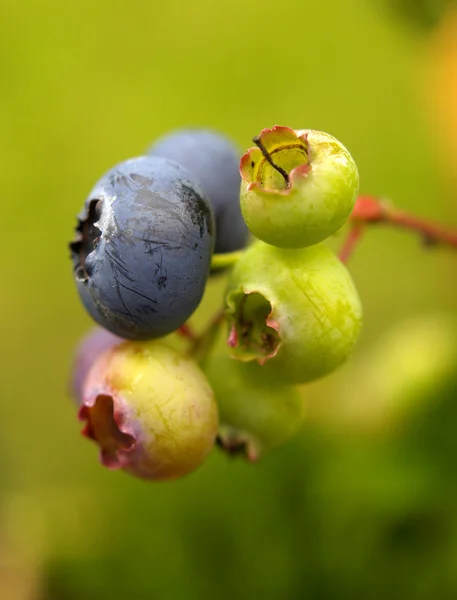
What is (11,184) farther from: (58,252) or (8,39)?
(8,39)

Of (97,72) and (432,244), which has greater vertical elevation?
(432,244)

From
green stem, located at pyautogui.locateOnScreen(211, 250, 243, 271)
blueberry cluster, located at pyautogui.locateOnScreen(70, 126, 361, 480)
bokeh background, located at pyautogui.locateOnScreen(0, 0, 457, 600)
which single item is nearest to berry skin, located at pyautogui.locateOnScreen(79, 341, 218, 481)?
blueberry cluster, located at pyautogui.locateOnScreen(70, 126, 361, 480)

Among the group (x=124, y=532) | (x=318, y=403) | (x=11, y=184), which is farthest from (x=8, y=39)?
(x=124, y=532)

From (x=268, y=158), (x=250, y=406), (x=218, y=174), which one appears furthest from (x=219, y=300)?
(x=268, y=158)

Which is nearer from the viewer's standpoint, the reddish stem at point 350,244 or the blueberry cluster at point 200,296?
the blueberry cluster at point 200,296

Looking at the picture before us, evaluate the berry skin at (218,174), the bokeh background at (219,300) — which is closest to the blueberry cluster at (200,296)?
the berry skin at (218,174)

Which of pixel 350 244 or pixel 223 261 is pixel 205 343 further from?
pixel 350 244

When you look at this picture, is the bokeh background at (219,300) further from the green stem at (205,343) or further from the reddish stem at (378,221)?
the green stem at (205,343)
